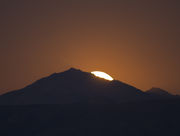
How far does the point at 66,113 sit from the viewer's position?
5375 cm

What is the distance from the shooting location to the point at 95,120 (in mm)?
49406

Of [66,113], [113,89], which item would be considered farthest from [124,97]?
[66,113]

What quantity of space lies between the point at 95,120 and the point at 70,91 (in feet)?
159

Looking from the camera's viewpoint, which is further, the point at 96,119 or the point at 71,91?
the point at 71,91

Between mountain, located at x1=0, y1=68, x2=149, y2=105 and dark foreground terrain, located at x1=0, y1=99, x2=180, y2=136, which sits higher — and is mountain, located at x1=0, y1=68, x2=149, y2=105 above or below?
above

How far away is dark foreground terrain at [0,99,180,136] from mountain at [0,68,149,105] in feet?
108

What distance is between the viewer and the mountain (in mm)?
91963

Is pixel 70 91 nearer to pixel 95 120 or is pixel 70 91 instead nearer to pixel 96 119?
pixel 96 119

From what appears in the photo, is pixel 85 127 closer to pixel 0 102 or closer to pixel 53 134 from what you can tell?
pixel 53 134

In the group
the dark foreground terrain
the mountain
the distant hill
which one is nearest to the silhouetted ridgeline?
the dark foreground terrain

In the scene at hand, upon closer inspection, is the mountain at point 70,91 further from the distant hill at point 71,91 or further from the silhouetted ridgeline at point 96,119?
the silhouetted ridgeline at point 96,119

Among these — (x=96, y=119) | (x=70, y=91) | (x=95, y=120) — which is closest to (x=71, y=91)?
(x=70, y=91)

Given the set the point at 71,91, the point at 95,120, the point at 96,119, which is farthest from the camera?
the point at 71,91

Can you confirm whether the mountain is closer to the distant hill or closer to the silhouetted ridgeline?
the distant hill
